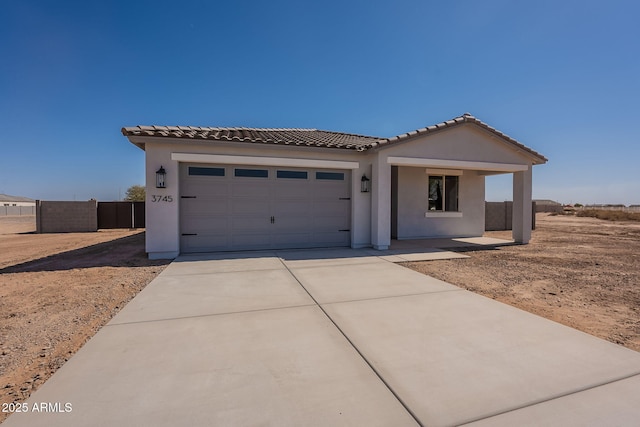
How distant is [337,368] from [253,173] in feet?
23.8

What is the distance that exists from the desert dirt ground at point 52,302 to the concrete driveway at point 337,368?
30 cm

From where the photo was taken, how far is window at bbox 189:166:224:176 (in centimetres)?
860

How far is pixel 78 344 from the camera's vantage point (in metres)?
3.31

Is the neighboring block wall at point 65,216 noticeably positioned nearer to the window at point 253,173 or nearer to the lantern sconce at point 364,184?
the window at point 253,173

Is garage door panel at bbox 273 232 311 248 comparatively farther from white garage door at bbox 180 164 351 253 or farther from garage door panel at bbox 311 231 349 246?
garage door panel at bbox 311 231 349 246

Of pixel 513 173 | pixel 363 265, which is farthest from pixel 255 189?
pixel 513 173

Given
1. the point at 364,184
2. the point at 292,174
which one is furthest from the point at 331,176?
the point at 292,174

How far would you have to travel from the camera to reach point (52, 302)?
4688 mm

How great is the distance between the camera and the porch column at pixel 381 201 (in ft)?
31.2

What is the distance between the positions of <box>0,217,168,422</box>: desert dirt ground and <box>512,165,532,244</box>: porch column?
41.0 ft

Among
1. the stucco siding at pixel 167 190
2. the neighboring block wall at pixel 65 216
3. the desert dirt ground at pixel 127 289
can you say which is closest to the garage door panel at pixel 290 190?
the stucco siding at pixel 167 190

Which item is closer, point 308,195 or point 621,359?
point 621,359

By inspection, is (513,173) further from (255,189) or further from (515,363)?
(515,363)

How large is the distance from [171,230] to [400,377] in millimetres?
7566
